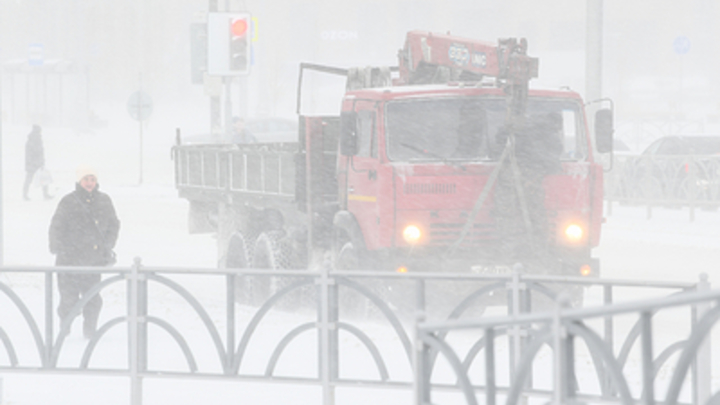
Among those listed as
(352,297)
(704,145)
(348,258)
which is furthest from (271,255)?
(704,145)

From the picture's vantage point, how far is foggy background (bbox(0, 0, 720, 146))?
69.3 meters

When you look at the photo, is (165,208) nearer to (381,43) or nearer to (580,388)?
(580,388)

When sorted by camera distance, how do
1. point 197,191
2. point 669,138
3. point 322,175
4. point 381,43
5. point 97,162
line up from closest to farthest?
point 322,175 → point 197,191 → point 669,138 → point 97,162 → point 381,43

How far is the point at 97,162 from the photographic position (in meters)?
46.2

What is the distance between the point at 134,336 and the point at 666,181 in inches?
634

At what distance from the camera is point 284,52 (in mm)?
90062

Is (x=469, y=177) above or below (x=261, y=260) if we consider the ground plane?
above

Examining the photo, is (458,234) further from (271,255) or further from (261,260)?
(261,260)

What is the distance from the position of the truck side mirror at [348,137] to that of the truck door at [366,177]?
147mm

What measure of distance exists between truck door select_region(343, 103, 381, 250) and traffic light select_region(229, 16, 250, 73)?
5958 mm

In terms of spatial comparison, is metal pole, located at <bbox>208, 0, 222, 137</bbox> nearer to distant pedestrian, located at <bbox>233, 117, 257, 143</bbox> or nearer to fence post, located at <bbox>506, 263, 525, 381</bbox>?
distant pedestrian, located at <bbox>233, 117, 257, 143</bbox>

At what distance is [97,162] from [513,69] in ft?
127

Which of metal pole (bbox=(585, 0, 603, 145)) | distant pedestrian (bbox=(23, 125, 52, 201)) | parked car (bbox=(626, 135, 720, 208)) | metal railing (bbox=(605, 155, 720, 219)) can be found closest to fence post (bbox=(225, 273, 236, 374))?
metal pole (bbox=(585, 0, 603, 145))

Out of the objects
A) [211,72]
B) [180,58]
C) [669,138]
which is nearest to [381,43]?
[180,58]
